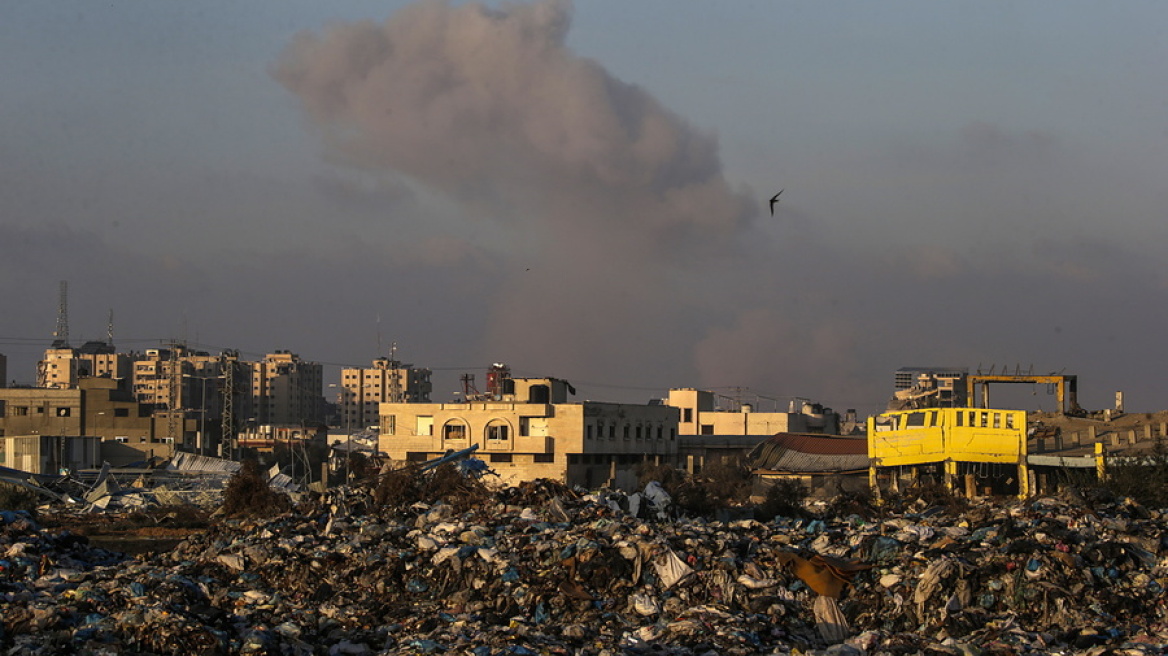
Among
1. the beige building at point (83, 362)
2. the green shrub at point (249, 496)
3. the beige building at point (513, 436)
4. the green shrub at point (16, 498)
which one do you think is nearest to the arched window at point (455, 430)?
the beige building at point (513, 436)

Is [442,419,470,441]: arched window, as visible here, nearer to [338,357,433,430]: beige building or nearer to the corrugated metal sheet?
the corrugated metal sheet

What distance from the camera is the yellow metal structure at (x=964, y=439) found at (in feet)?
90.0

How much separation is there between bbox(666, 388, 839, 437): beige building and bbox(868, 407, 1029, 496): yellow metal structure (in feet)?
119

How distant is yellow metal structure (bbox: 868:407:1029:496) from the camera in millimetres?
27438

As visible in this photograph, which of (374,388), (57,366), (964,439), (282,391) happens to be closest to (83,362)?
(57,366)

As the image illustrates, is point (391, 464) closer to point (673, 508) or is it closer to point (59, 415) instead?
point (673, 508)

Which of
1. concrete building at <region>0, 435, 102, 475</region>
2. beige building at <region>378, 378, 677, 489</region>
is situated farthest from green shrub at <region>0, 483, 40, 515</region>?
concrete building at <region>0, 435, 102, 475</region>

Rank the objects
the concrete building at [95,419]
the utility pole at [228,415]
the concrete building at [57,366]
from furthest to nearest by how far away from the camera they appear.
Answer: the concrete building at [57,366], the utility pole at [228,415], the concrete building at [95,419]

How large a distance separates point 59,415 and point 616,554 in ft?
194

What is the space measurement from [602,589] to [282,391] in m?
162

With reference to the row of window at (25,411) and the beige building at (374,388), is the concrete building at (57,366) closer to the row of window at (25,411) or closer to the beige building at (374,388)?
the beige building at (374,388)

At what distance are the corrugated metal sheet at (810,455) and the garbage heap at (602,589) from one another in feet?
61.7

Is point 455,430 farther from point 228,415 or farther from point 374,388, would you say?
point 374,388

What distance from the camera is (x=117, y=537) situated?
26375 mm
